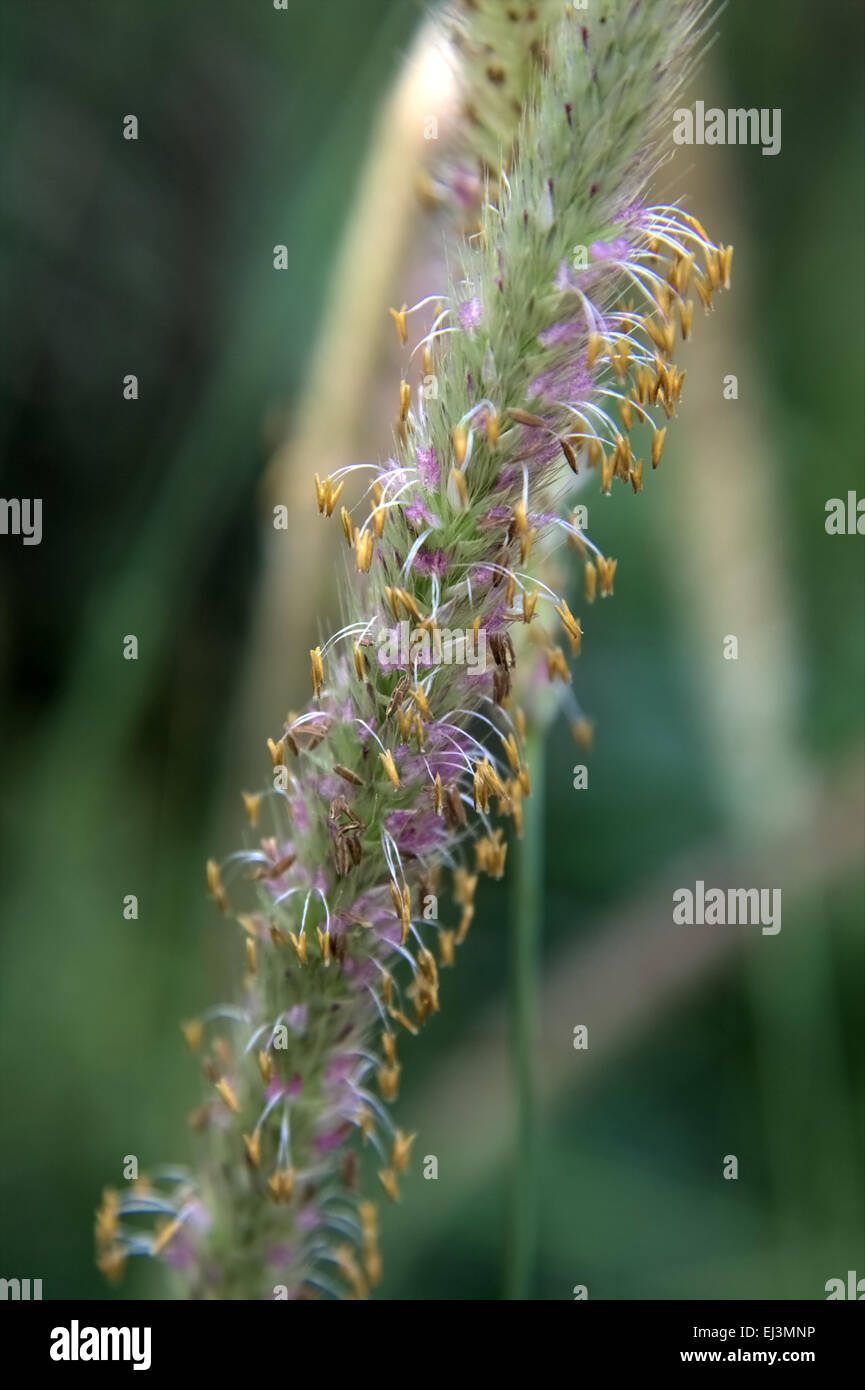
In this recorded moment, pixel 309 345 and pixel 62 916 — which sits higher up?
pixel 309 345

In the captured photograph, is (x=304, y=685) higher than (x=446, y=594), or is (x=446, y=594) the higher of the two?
(x=304, y=685)

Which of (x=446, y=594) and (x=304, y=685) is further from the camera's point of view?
(x=304, y=685)

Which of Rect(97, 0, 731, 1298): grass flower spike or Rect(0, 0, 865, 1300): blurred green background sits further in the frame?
Rect(0, 0, 865, 1300): blurred green background

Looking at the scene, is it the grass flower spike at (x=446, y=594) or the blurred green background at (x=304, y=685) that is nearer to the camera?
the grass flower spike at (x=446, y=594)

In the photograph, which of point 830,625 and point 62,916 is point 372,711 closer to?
point 62,916
